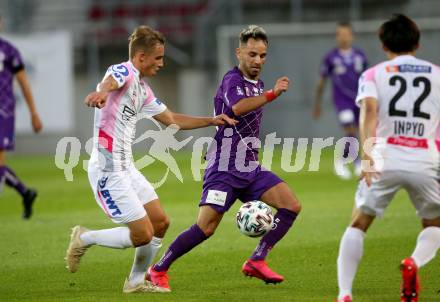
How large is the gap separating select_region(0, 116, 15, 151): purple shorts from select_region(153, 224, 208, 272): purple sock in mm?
5404

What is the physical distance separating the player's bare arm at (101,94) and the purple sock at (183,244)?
1.44 metres

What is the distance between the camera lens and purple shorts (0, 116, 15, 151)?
12961mm

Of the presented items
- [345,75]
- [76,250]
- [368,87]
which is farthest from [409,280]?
[345,75]

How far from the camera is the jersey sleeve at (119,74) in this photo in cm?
757

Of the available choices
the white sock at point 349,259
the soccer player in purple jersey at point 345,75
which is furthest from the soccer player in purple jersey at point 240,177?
the soccer player in purple jersey at point 345,75

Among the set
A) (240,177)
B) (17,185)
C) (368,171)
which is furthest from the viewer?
(17,185)

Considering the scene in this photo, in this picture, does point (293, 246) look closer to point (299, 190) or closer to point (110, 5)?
point (299, 190)

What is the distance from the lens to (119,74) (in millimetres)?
7621

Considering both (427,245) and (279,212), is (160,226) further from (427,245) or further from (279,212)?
(427,245)

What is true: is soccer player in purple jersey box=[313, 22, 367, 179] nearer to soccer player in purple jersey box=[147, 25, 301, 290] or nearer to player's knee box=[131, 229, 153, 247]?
soccer player in purple jersey box=[147, 25, 301, 290]

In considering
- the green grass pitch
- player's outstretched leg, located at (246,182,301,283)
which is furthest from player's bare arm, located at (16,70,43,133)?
player's outstretched leg, located at (246,182,301,283)

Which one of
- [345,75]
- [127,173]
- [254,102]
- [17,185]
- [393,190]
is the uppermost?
[254,102]

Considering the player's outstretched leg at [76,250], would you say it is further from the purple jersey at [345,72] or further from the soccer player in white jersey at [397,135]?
the purple jersey at [345,72]

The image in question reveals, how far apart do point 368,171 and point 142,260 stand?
2.31 m
